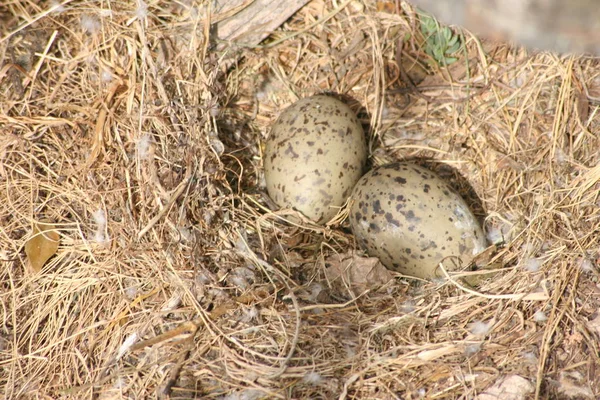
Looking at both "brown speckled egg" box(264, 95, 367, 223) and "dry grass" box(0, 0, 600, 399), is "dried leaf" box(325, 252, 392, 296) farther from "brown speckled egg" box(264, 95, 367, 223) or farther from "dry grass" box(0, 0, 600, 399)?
"brown speckled egg" box(264, 95, 367, 223)

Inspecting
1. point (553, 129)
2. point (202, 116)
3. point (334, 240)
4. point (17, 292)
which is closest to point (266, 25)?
point (202, 116)

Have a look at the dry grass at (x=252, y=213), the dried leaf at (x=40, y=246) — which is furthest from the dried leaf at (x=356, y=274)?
the dried leaf at (x=40, y=246)

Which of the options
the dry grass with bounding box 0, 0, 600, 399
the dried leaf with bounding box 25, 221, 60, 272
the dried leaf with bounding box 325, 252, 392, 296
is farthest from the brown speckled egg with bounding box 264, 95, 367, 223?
the dried leaf with bounding box 25, 221, 60, 272

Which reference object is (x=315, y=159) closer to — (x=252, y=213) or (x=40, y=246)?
(x=252, y=213)

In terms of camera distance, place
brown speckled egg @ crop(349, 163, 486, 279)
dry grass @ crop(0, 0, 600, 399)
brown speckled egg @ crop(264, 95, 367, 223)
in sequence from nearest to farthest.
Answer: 1. dry grass @ crop(0, 0, 600, 399)
2. brown speckled egg @ crop(349, 163, 486, 279)
3. brown speckled egg @ crop(264, 95, 367, 223)

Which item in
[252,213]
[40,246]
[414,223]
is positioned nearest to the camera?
[414,223]

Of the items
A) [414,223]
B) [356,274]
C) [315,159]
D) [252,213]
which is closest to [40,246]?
[252,213]
